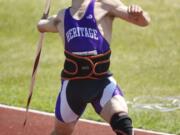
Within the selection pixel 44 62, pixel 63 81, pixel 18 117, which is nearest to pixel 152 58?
pixel 44 62

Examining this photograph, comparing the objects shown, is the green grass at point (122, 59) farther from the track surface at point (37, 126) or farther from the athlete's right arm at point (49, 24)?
the athlete's right arm at point (49, 24)

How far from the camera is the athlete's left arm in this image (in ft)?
20.7

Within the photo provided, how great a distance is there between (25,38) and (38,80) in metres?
3.25

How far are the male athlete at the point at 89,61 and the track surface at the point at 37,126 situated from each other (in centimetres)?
208

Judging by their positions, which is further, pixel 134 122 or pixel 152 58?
pixel 152 58

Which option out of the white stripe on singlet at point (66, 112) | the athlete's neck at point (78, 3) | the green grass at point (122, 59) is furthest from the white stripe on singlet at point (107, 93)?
the green grass at point (122, 59)

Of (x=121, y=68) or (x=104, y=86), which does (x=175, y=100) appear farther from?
(x=104, y=86)

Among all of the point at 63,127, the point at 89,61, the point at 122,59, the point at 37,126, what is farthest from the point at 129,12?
the point at 122,59

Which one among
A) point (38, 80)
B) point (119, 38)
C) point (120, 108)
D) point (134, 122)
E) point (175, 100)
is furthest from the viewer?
point (119, 38)

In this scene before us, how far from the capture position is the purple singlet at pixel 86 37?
660 cm

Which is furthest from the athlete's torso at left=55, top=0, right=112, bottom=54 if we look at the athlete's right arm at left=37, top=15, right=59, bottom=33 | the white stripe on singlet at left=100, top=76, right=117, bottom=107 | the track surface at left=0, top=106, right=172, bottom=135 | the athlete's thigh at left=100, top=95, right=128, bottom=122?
the track surface at left=0, top=106, right=172, bottom=135

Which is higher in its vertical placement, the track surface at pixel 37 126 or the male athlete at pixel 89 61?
the male athlete at pixel 89 61

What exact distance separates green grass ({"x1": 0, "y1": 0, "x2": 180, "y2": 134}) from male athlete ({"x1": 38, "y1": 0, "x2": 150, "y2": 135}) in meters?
2.53

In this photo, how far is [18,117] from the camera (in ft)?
31.1
